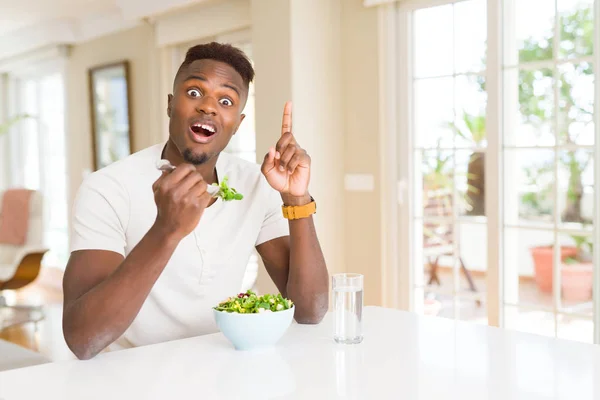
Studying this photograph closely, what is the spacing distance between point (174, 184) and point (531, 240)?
2.80 m

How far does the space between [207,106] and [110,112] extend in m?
4.66

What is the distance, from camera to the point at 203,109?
5.52 ft

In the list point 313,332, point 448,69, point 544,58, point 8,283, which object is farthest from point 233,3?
point 313,332

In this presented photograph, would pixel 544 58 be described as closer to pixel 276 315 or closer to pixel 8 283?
pixel 276 315

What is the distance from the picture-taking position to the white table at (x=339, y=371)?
1152 millimetres

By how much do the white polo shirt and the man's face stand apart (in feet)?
0.39

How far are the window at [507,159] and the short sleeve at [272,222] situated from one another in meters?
1.72

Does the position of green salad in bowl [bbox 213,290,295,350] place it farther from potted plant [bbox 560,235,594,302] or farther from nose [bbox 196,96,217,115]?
potted plant [bbox 560,235,594,302]

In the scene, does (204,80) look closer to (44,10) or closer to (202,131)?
(202,131)

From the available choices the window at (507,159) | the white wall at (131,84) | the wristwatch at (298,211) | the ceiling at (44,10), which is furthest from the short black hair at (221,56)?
the ceiling at (44,10)

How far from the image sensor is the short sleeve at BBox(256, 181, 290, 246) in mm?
1904

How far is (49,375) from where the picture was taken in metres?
1.27

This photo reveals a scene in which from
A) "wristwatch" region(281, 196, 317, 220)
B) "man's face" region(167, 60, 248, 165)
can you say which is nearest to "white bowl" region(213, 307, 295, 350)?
"wristwatch" region(281, 196, 317, 220)

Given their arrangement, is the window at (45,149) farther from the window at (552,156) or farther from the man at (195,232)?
the man at (195,232)
